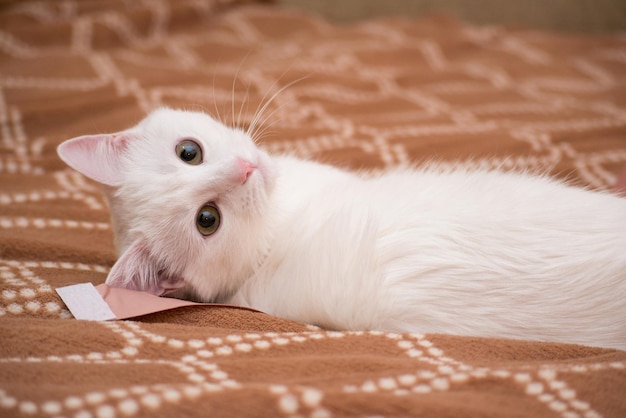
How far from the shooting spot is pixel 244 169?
97 centimetres

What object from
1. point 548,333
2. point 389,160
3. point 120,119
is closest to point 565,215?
point 548,333

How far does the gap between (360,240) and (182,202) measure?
1.04 ft

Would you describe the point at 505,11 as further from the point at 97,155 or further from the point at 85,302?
the point at 85,302

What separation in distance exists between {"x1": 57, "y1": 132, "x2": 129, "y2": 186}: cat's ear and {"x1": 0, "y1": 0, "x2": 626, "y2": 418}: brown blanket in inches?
7.4

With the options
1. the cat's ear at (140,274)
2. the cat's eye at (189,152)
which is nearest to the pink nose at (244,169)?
the cat's eye at (189,152)

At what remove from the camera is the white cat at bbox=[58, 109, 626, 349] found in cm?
81

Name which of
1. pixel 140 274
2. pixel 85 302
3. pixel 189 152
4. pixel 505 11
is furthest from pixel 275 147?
pixel 505 11

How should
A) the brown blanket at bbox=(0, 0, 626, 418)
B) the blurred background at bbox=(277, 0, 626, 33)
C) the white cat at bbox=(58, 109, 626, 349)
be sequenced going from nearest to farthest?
1. the brown blanket at bbox=(0, 0, 626, 418)
2. the white cat at bbox=(58, 109, 626, 349)
3. the blurred background at bbox=(277, 0, 626, 33)

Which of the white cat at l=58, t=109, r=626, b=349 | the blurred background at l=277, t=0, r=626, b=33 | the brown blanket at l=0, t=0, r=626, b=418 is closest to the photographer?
the brown blanket at l=0, t=0, r=626, b=418

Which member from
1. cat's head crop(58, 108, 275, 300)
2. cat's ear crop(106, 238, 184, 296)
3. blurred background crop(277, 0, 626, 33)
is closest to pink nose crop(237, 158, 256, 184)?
cat's head crop(58, 108, 275, 300)

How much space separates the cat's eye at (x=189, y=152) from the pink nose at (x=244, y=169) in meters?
0.10

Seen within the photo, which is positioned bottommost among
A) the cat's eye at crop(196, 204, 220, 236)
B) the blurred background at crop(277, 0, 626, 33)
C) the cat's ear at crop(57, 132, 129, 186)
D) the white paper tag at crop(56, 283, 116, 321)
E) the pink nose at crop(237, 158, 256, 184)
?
the white paper tag at crop(56, 283, 116, 321)

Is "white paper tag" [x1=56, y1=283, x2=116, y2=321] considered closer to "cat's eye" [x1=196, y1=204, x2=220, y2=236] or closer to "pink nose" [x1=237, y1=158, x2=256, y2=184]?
"cat's eye" [x1=196, y1=204, x2=220, y2=236]

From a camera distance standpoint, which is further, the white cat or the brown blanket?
the white cat
